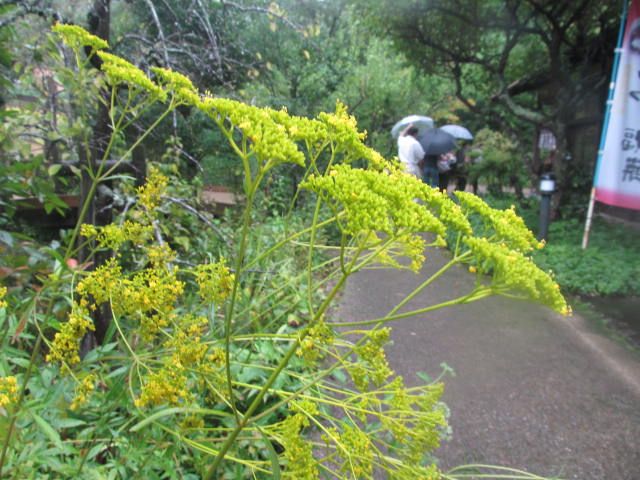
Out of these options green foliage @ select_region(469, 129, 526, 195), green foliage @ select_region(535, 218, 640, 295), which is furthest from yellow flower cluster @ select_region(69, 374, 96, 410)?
green foliage @ select_region(469, 129, 526, 195)

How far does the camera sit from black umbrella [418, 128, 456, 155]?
990 centimetres

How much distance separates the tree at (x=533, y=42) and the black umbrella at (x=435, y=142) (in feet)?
4.44

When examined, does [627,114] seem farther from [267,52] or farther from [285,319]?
[285,319]

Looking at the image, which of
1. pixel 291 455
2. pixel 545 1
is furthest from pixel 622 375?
pixel 545 1

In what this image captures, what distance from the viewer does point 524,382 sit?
327cm

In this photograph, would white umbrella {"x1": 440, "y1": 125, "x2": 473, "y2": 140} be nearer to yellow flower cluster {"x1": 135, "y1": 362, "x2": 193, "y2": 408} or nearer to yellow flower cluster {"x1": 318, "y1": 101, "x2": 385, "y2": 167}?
yellow flower cluster {"x1": 318, "y1": 101, "x2": 385, "y2": 167}

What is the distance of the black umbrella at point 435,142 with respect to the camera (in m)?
9.90

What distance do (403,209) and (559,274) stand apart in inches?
203

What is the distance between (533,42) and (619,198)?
5.23 meters

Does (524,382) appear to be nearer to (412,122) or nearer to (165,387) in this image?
(165,387)

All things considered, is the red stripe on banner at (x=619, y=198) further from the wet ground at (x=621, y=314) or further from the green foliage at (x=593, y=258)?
the wet ground at (x=621, y=314)

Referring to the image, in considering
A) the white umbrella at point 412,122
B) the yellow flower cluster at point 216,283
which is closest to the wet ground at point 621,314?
the yellow flower cluster at point 216,283

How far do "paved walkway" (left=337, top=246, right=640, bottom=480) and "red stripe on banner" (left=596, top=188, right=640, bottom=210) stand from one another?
6.68 ft

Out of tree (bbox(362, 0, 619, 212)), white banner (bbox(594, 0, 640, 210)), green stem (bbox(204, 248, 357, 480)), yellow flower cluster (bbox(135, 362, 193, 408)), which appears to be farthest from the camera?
tree (bbox(362, 0, 619, 212))
